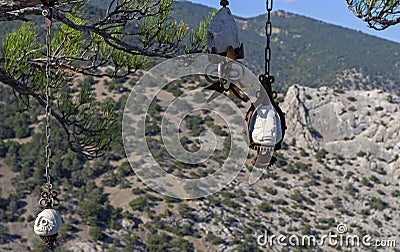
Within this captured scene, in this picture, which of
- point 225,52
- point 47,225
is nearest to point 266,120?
point 225,52

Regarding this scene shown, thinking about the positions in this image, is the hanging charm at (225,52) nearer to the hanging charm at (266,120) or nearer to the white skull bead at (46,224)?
the hanging charm at (266,120)

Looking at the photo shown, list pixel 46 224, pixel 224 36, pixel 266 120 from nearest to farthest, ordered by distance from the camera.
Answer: pixel 266 120, pixel 224 36, pixel 46 224

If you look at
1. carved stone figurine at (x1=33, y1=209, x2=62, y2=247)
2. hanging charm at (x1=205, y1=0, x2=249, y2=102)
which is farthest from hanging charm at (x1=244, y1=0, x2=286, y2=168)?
carved stone figurine at (x1=33, y1=209, x2=62, y2=247)

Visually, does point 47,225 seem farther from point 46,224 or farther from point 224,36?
point 224,36

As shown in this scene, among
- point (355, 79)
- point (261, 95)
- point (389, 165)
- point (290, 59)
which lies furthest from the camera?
point (290, 59)

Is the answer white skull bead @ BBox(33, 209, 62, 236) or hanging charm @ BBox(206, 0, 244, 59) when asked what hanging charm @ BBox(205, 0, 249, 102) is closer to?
hanging charm @ BBox(206, 0, 244, 59)

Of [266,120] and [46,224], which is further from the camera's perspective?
[46,224]

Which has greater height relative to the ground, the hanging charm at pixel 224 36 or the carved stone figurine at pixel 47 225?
the hanging charm at pixel 224 36

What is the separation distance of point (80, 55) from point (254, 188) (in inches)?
476

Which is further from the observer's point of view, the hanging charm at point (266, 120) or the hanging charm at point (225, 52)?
the hanging charm at point (225, 52)

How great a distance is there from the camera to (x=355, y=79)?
35.4 m

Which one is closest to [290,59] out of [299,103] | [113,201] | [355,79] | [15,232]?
[355,79]

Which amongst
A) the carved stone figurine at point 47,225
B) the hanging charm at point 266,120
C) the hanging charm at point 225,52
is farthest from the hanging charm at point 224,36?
the carved stone figurine at point 47,225

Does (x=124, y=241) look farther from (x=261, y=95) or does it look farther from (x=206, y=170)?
(x=261, y=95)
